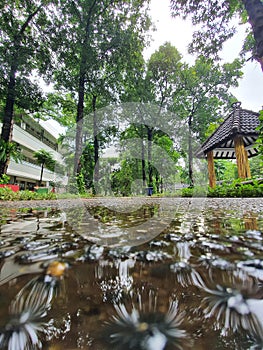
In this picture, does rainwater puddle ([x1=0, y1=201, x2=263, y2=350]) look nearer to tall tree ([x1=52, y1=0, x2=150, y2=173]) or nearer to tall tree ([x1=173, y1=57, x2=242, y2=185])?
tall tree ([x1=52, y1=0, x2=150, y2=173])

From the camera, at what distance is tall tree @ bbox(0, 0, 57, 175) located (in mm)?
8523

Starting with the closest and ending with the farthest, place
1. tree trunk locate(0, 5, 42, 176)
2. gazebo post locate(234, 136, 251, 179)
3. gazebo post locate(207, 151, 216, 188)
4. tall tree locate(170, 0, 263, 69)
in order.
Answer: tall tree locate(170, 0, 263, 69) → gazebo post locate(234, 136, 251, 179) → tree trunk locate(0, 5, 42, 176) → gazebo post locate(207, 151, 216, 188)

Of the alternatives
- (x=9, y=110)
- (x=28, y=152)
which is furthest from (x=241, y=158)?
(x=28, y=152)

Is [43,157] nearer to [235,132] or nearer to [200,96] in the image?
[200,96]

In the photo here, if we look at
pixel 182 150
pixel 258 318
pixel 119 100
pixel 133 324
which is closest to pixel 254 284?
pixel 258 318

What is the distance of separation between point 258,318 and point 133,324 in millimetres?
229

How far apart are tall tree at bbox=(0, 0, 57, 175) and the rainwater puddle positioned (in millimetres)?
9000

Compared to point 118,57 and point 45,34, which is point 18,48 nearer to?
point 45,34

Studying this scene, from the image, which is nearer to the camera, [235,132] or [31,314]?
[31,314]

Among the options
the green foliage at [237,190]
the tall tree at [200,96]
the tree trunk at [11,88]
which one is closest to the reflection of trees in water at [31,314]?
the green foliage at [237,190]

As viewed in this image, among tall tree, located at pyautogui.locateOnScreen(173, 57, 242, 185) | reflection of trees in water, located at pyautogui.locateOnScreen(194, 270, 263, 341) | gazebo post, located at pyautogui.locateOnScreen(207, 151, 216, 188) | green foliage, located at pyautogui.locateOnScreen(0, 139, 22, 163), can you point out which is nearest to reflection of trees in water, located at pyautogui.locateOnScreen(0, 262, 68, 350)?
reflection of trees in water, located at pyautogui.locateOnScreen(194, 270, 263, 341)

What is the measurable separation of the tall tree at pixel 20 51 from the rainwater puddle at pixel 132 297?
9000 mm

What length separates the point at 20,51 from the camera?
855cm

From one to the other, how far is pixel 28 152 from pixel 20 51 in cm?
1755
